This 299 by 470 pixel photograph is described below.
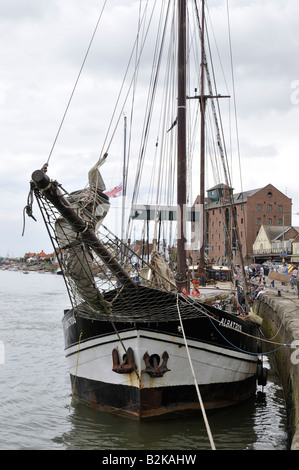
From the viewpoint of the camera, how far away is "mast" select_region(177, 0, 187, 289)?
1197 cm

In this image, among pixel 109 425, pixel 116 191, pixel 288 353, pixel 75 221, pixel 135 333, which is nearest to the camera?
pixel 75 221

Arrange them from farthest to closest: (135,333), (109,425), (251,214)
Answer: (251,214), (109,425), (135,333)

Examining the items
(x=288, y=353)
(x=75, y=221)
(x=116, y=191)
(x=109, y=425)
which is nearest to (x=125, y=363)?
(x=109, y=425)

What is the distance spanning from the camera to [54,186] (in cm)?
739

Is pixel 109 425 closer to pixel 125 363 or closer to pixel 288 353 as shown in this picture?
pixel 125 363

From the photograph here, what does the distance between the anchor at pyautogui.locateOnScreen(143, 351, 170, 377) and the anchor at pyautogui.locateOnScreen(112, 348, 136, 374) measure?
0.25m

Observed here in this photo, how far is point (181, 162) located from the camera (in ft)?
40.1

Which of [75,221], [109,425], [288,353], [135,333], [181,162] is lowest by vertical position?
[109,425]

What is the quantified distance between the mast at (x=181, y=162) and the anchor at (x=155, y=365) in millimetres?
2594

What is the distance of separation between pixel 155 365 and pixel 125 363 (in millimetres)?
556

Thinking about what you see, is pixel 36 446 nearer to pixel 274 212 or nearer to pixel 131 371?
pixel 131 371
